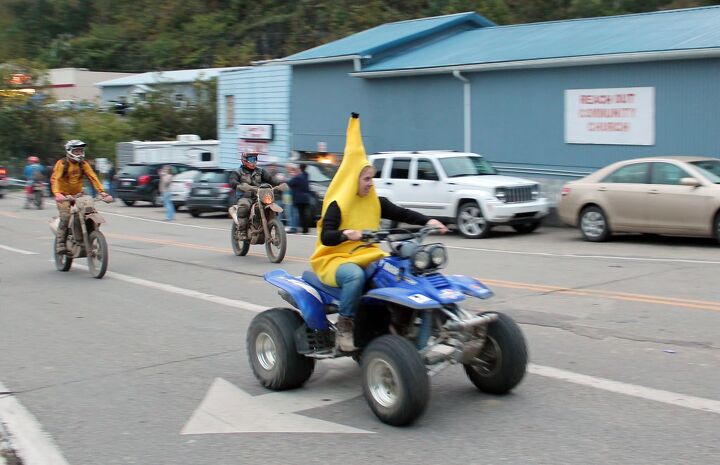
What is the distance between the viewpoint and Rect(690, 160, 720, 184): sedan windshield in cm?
1547

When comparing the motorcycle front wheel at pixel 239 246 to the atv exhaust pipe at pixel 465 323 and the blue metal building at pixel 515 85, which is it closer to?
the blue metal building at pixel 515 85

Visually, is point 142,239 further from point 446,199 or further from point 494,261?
point 494,261

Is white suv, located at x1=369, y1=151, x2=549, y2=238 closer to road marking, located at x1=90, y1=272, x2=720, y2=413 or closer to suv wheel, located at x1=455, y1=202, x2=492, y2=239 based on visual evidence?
suv wheel, located at x1=455, y1=202, x2=492, y2=239

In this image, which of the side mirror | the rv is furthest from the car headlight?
the rv

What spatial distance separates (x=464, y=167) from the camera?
65.1 feet

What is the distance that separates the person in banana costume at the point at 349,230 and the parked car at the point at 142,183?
26486mm

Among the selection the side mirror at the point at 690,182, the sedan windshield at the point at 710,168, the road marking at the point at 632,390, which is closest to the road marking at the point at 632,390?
the road marking at the point at 632,390

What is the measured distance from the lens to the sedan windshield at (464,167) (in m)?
19.6

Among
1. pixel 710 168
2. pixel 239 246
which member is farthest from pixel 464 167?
pixel 239 246

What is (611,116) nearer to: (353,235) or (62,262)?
(62,262)

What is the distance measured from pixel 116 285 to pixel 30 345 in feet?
13.0

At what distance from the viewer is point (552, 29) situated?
2509cm

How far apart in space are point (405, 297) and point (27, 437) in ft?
8.96

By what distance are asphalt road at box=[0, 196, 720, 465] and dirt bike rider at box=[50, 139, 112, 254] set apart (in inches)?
35.9
